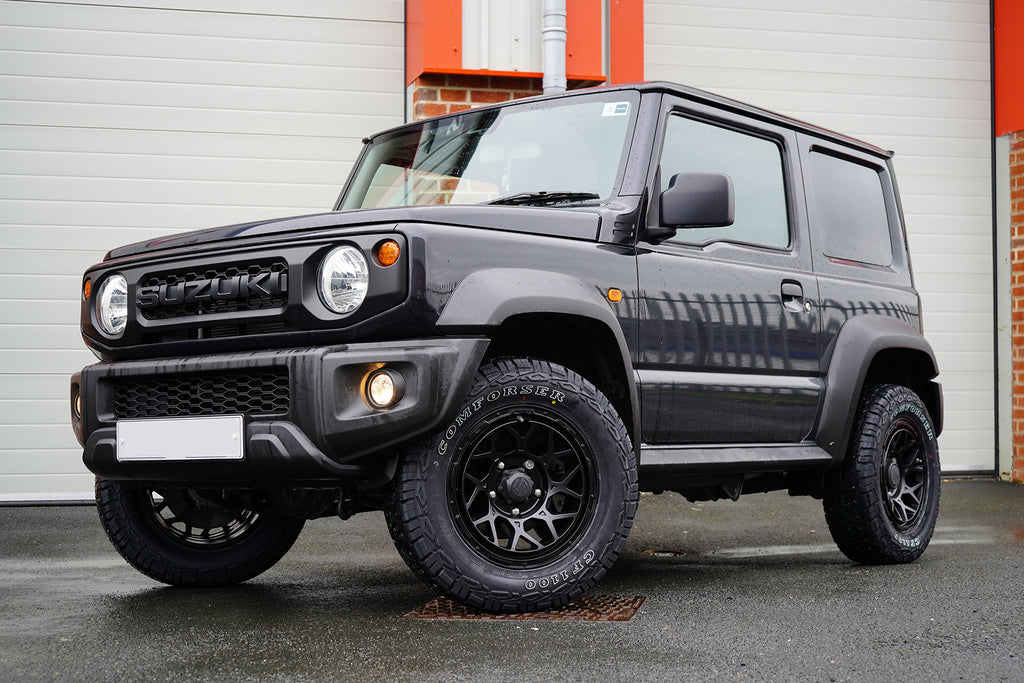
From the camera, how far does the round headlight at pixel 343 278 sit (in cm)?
349

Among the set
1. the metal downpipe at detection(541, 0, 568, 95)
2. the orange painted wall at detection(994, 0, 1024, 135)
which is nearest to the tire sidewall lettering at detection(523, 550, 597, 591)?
the metal downpipe at detection(541, 0, 568, 95)

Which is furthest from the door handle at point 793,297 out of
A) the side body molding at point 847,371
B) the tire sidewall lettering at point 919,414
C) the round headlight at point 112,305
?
the round headlight at point 112,305

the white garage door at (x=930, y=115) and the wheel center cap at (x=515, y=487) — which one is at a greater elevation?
the white garage door at (x=930, y=115)

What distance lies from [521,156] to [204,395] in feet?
5.03

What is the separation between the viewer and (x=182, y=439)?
3.59 meters

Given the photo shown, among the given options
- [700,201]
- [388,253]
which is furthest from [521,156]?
[388,253]

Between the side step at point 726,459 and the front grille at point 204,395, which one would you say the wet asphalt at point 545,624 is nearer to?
the side step at point 726,459

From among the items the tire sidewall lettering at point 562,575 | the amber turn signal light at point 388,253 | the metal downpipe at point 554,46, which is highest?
the metal downpipe at point 554,46

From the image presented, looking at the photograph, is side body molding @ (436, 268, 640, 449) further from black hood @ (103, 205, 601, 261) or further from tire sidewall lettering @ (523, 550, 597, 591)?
tire sidewall lettering @ (523, 550, 597, 591)

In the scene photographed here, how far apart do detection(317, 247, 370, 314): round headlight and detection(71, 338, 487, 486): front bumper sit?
0.14m

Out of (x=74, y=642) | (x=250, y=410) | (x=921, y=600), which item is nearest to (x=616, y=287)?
(x=250, y=410)

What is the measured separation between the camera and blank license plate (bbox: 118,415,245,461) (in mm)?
3484

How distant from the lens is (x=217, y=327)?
369 centimetres

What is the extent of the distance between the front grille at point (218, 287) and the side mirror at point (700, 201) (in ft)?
4.44
